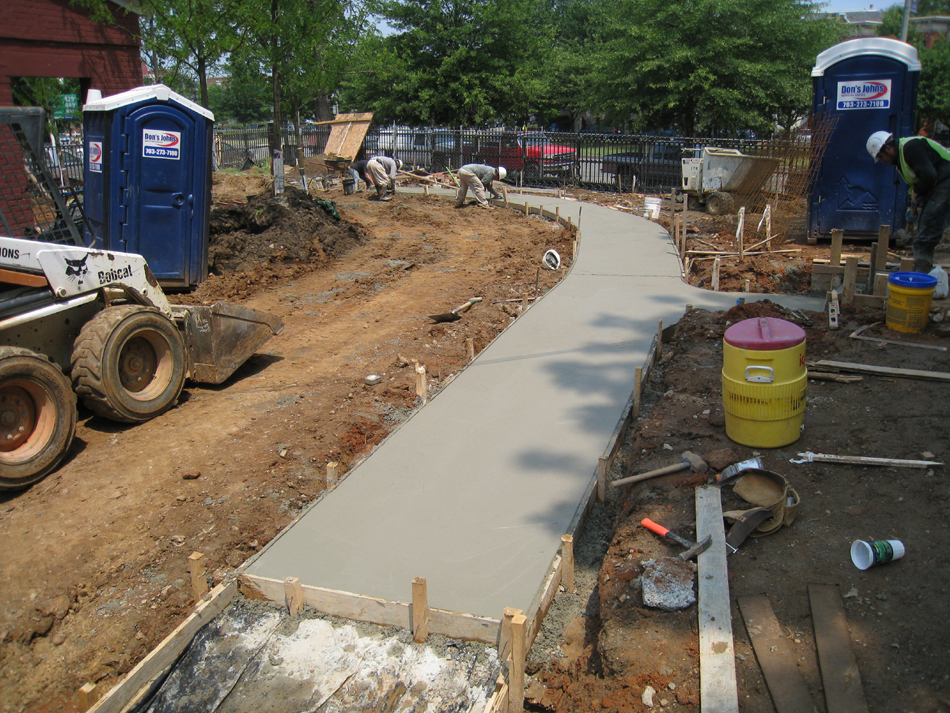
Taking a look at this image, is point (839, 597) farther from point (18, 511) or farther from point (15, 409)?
point (15, 409)

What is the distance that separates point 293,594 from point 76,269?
157 inches

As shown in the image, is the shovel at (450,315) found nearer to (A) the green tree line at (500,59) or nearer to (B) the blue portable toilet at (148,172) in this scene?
(B) the blue portable toilet at (148,172)

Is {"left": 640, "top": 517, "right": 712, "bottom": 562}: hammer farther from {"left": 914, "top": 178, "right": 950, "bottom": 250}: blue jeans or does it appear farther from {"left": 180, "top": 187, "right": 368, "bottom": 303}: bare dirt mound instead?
{"left": 180, "top": 187, "right": 368, "bottom": 303}: bare dirt mound

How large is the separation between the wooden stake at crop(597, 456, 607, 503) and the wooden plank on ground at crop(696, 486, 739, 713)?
0.75 meters

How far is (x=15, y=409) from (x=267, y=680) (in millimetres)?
3543

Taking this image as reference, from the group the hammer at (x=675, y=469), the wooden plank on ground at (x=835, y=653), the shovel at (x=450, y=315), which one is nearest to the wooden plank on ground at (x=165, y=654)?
the hammer at (x=675, y=469)

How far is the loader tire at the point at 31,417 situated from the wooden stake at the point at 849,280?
318 inches

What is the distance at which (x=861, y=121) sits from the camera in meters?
12.0

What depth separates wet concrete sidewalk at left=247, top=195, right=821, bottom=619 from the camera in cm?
450

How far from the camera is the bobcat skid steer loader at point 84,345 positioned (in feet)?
19.1

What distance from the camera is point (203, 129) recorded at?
36.4 ft

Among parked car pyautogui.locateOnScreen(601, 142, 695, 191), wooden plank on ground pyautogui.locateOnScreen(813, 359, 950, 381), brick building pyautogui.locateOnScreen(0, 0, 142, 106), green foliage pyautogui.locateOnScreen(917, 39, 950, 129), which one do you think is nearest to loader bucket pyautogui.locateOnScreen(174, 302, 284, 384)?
wooden plank on ground pyautogui.locateOnScreen(813, 359, 950, 381)

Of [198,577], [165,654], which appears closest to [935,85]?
[198,577]

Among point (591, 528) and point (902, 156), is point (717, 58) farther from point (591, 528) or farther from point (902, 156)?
point (591, 528)
